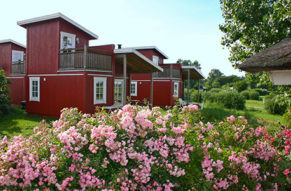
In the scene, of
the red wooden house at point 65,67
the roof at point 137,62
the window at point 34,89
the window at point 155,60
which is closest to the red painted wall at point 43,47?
the red wooden house at point 65,67

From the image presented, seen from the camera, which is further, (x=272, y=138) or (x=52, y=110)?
(x=52, y=110)

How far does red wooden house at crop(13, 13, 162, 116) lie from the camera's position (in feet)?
43.0

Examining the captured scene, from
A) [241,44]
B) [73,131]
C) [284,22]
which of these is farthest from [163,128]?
[241,44]

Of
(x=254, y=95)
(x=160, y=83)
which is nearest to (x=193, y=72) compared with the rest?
(x=160, y=83)

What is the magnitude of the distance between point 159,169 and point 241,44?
10966 millimetres

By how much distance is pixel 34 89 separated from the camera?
1534 centimetres

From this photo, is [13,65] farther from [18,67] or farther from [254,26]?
[254,26]

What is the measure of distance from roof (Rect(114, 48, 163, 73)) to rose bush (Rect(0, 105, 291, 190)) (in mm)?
9948

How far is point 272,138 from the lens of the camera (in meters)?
4.32

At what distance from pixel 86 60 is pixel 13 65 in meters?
11.4

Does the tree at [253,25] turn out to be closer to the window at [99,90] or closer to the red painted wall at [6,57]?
the window at [99,90]

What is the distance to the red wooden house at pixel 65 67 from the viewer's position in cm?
1309

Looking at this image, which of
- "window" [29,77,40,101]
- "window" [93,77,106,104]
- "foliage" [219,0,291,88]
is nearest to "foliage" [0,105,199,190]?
"foliage" [219,0,291,88]

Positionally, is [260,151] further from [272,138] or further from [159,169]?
[159,169]
